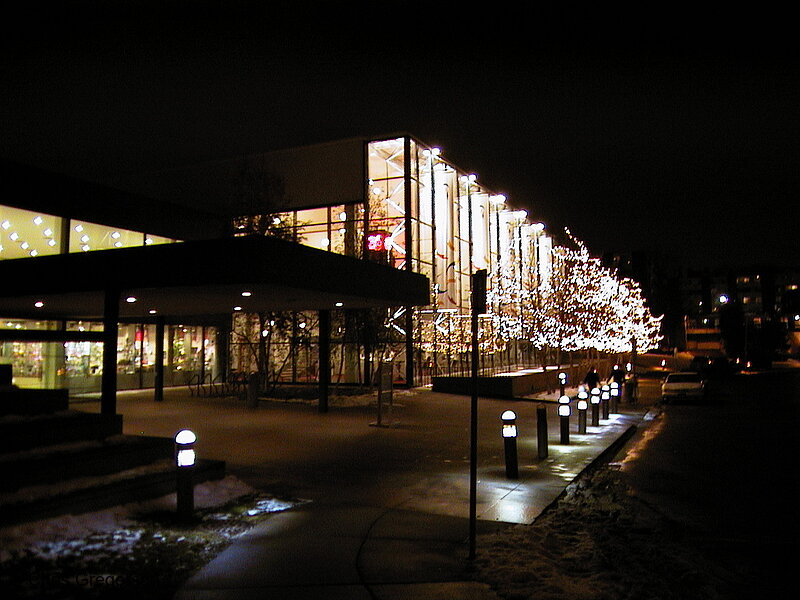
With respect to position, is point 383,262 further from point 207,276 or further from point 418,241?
point 207,276

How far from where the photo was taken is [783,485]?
34.2 ft

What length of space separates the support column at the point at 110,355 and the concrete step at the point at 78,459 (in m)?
2.99

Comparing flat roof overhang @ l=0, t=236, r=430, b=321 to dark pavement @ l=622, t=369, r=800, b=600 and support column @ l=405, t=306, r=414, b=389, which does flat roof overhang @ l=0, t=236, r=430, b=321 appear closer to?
dark pavement @ l=622, t=369, r=800, b=600

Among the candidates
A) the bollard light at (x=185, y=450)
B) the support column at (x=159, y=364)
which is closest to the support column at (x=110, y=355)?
the bollard light at (x=185, y=450)

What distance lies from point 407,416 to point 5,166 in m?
15.5

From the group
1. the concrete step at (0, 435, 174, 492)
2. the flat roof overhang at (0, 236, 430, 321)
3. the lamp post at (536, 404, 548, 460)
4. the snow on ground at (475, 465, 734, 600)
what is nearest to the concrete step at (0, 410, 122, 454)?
the concrete step at (0, 435, 174, 492)

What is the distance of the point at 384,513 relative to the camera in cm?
800

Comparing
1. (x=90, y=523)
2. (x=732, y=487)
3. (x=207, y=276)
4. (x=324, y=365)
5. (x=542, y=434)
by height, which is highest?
(x=207, y=276)

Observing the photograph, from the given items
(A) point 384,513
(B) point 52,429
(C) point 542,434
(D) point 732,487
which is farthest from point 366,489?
(D) point 732,487

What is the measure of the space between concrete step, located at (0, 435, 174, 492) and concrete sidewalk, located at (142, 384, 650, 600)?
5.09ft

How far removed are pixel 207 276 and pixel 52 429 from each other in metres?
3.89

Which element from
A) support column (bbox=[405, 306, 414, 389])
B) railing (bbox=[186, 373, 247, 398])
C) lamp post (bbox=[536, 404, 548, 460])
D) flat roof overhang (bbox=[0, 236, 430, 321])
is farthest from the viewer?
support column (bbox=[405, 306, 414, 389])

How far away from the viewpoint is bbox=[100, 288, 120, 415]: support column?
1262 centimetres

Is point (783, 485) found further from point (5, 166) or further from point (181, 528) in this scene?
point (5, 166)
